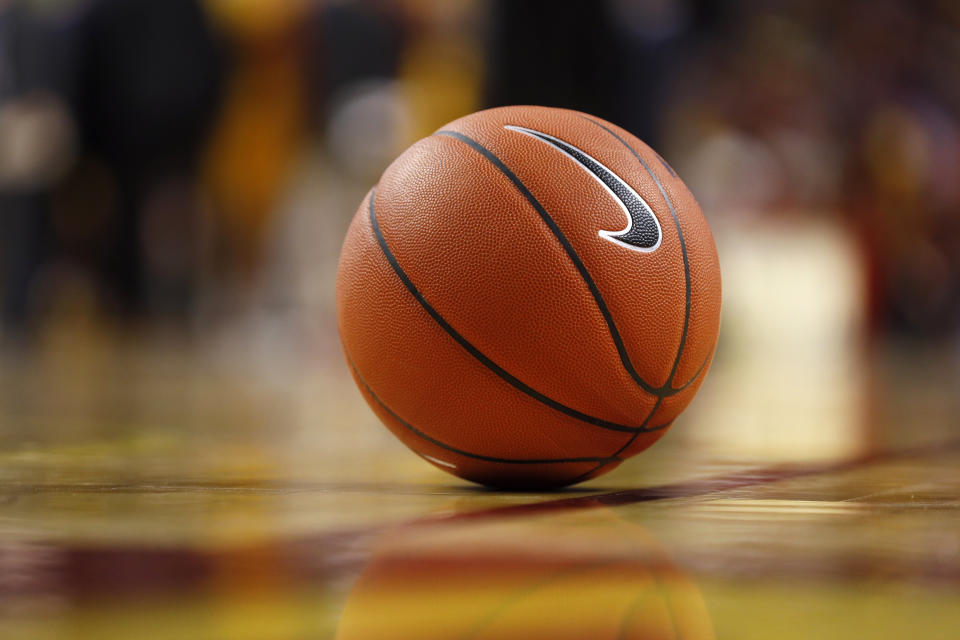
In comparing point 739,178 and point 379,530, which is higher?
point 739,178

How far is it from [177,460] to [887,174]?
467 inches

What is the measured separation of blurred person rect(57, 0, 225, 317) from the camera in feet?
44.3

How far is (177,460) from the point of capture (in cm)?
305

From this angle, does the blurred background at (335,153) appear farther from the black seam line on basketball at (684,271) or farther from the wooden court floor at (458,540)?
the black seam line on basketball at (684,271)

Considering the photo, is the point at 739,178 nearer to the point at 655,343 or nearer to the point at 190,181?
the point at 190,181

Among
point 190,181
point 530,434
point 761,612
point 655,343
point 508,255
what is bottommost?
point 761,612

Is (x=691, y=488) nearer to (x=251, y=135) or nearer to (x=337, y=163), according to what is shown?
(x=337, y=163)

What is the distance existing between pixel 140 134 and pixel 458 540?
41.8 feet

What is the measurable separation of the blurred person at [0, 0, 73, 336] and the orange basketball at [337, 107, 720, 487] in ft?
38.7

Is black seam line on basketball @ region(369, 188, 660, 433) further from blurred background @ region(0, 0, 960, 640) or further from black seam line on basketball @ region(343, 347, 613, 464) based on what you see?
blurred background @ region(0, 0, 960, 640)

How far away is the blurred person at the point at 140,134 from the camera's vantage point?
13.5 m

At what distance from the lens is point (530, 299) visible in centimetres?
214

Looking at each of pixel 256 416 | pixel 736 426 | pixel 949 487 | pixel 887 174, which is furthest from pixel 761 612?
pixel 887 174

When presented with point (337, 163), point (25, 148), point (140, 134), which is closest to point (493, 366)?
point (337, 163)
